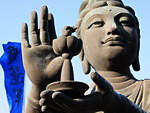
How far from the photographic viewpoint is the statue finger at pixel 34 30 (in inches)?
204

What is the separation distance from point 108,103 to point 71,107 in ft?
1.73

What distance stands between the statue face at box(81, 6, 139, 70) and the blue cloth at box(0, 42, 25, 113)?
388 inches

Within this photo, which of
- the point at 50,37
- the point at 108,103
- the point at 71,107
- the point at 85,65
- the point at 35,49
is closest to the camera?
the point at 71,107

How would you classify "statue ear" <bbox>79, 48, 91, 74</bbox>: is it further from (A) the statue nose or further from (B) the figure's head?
(A) the statue nose

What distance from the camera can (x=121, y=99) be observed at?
399 centimetres

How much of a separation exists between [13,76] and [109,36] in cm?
1088

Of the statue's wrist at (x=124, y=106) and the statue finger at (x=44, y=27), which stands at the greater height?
the statue finger at (x=44, y=27)

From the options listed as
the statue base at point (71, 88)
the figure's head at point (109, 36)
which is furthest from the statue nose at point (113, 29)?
the statue base at point (71, 88)

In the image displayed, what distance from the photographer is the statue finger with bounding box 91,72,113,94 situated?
3410 millimetres

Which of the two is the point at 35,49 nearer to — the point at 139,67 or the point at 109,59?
the point at 109,59

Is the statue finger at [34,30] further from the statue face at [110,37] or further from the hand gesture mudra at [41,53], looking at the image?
the statue face at [110,37]

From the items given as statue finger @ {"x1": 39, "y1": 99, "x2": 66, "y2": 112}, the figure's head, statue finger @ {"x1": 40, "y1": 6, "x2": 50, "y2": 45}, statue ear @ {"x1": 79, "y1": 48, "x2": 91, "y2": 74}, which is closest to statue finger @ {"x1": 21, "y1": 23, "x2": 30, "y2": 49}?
statue finger @ {"x1": 40, "y1": 6, "x2": 50, "y2": 45}

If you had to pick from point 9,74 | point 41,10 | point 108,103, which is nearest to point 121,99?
point 108,103

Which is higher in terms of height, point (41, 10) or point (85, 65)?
point (41, 10)
